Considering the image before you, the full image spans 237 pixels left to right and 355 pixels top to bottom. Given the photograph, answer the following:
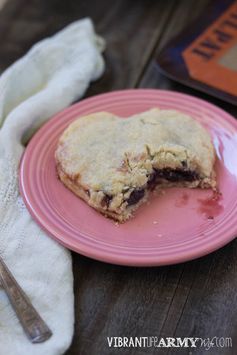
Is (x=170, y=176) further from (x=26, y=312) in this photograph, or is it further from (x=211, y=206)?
(x=26, y=312)

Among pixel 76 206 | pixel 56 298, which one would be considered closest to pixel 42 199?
pixel 76 206

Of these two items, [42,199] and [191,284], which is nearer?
[191,284]

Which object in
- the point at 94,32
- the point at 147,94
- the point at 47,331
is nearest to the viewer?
the point at 47,331

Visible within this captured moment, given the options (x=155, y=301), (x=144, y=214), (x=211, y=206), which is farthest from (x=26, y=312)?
(x=211, y=206)

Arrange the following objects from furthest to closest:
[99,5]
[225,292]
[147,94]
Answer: [99,5] < [147,94] < [225,292]

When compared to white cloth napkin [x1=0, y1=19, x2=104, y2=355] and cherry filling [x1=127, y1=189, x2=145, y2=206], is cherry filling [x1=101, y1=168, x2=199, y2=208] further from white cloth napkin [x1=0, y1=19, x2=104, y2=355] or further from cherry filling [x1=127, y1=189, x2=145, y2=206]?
white cloth napkin [x1=0, y1=19, x2=104, y2=355]

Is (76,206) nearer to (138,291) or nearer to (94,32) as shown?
(138,291)
